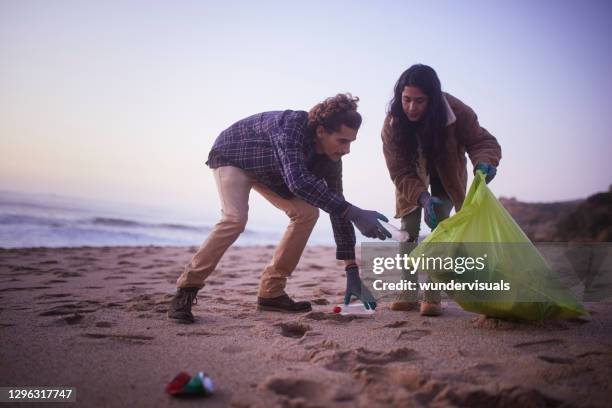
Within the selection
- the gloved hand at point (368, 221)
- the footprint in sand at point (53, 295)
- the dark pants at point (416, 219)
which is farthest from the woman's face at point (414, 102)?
the footprint in sand at point (53, 295)

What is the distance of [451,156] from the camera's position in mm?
2668

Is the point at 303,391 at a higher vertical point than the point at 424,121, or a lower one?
lower

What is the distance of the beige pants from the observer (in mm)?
2404

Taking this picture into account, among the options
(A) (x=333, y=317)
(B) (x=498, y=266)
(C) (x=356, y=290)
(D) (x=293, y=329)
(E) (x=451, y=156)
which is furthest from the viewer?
(E) (x=451, y=156)

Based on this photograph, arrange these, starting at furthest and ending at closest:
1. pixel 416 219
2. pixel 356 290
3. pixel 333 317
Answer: pixel 416 219
pixel 356 290
pixel 333 317

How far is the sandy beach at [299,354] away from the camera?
1328 mm

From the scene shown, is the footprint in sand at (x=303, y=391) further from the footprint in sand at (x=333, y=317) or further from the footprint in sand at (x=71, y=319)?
the footprint in sand at (x=71, y=319)

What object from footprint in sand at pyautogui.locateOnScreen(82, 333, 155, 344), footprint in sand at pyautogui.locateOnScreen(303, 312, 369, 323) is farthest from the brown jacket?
footprint in sand at pyautogui.locateOnScreen(82, 333, 155, 344)

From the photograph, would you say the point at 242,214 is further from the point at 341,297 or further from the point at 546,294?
the point at 546,294

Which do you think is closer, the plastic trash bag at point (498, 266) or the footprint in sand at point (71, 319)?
the plastic trash bag at point (498, 266)

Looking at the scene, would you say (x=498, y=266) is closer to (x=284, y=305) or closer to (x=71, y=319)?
(x=284, y=305)

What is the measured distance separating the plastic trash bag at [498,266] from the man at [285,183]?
33 centimetres

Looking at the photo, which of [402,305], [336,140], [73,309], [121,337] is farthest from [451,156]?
[73,309]

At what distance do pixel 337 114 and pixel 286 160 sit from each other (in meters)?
0.40
